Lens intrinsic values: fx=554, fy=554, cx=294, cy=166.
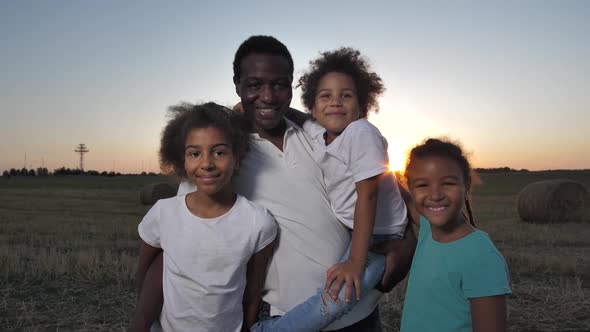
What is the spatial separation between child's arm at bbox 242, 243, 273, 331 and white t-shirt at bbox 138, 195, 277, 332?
0.02m

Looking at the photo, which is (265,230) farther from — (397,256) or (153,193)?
(153,193)

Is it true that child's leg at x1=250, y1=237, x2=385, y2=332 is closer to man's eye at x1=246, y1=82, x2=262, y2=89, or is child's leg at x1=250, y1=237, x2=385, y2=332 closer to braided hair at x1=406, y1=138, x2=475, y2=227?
braided hair at x1=406, y1=138, x2=475, y2=227

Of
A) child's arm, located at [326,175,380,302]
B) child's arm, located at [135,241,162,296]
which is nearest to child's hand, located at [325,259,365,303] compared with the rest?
child's arm, located at [326,175,380,302]

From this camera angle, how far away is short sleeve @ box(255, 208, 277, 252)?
243cm

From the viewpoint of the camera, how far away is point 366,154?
2.67 metres

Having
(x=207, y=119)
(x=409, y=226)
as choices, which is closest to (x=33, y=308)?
(x=207, y=119)

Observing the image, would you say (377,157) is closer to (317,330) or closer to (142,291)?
(317,330)

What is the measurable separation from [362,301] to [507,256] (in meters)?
7.11

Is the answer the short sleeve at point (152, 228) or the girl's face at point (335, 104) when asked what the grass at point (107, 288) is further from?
the short sleeve at point (152, 228)

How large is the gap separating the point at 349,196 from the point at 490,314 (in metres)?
0.86

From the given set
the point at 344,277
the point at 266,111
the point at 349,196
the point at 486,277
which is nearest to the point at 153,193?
the point at 266,111

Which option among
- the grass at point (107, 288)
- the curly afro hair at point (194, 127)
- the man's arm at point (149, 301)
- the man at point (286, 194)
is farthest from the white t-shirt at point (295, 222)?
the grass at point (107, 288)

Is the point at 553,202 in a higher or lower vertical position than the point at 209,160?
lower

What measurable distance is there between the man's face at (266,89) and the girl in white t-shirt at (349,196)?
0.80ft
